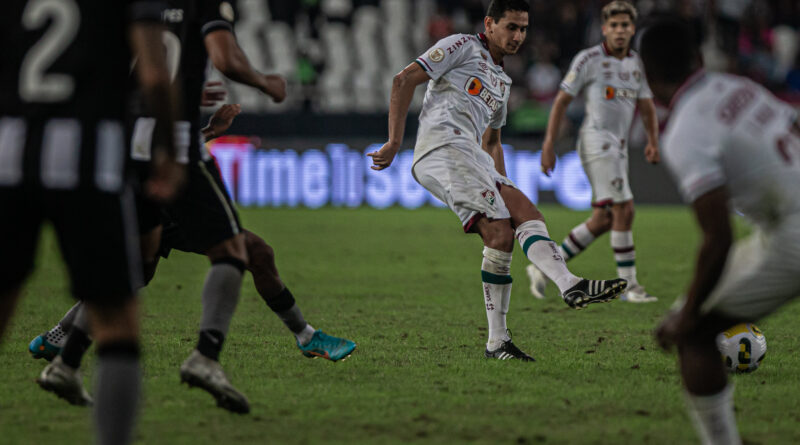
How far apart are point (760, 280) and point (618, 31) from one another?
6123mm

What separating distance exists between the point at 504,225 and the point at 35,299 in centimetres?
455

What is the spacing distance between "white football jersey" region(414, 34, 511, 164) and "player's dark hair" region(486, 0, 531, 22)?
0.20 m

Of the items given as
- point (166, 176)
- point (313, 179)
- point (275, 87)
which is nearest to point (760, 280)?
point (166, 176)

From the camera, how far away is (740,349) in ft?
18.1

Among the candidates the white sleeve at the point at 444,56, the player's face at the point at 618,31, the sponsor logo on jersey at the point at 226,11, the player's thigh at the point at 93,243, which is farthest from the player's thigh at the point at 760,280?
the player's face at the point at 618,31

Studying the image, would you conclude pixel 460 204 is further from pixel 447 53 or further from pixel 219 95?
pixel 219 95

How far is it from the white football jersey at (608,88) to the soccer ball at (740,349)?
4.05 m

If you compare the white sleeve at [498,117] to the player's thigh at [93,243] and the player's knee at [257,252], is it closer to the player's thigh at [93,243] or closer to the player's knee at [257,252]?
the player's knee at [257,252]

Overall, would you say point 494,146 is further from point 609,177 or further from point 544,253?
point 609,177

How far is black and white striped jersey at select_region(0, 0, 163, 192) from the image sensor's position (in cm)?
312

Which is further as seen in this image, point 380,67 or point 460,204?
point 380,67

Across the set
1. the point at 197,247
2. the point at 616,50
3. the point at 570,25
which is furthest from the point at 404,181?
the point at 197,247

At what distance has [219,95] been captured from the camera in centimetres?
532

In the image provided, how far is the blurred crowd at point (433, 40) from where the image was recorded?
885 inches
